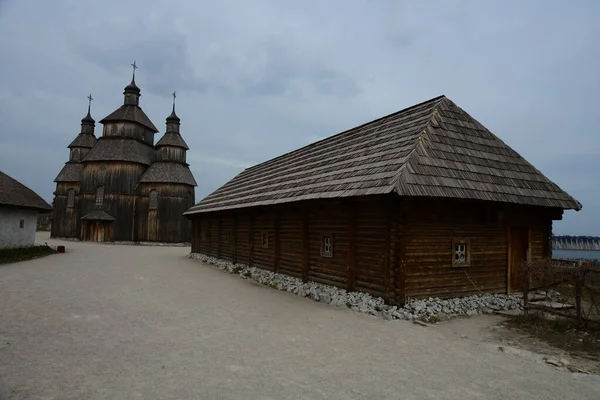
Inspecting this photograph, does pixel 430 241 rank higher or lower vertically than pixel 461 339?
higher

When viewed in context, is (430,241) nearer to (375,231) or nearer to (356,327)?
(375,231)

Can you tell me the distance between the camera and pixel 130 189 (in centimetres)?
3650

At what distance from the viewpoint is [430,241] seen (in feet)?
30.9

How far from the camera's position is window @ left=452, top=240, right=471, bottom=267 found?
9.79 meters

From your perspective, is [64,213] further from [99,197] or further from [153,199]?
[153,199]

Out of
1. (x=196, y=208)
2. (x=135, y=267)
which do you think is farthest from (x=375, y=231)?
(x=196, y=208)

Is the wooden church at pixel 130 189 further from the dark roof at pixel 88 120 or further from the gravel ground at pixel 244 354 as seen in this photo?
the gravel ground at pixel 244 354

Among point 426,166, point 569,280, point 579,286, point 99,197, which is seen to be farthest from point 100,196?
point 579,286

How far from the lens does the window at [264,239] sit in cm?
1466

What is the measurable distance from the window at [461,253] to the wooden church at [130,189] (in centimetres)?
3115

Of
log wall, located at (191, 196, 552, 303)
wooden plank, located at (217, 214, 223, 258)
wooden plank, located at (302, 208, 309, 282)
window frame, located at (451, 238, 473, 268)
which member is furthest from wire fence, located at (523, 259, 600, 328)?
wooden plank, located at (217, 214, 223, 258)

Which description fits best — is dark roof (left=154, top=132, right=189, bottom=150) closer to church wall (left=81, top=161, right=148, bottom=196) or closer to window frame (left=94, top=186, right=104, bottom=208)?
church wall (left=81, top=161, right=148, bottom=196)

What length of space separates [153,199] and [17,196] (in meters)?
16.0

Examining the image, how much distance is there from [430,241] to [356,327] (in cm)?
305
